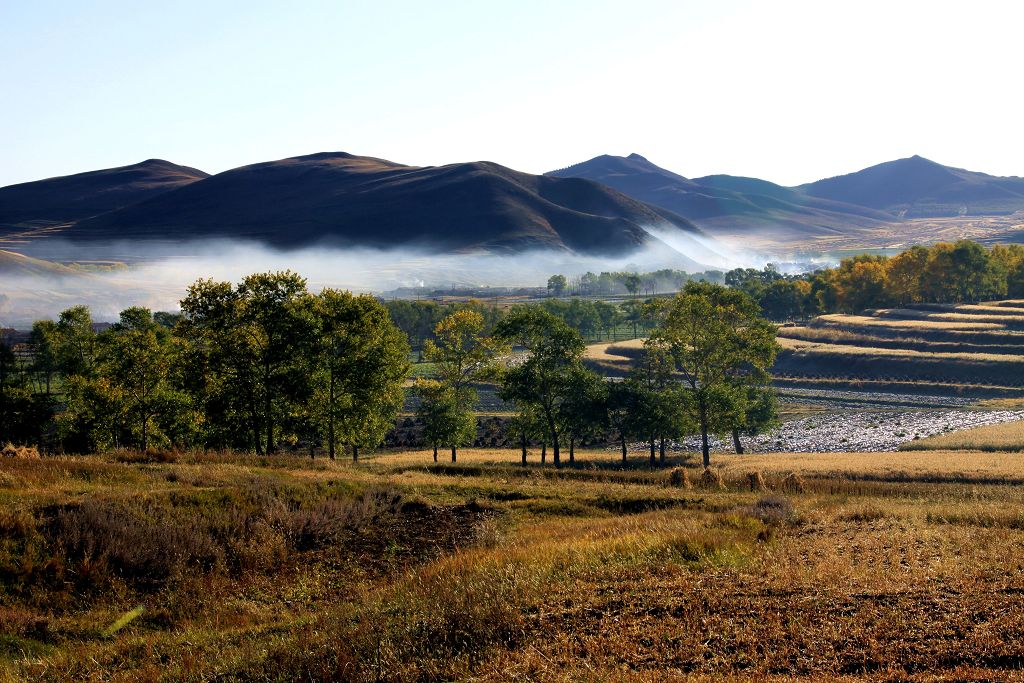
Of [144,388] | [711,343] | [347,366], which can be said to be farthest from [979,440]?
[144,388]

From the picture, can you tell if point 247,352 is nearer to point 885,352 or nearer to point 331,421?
point 331,421

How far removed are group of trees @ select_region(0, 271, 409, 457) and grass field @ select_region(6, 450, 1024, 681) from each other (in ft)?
74.1

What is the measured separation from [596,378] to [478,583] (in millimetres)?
57637

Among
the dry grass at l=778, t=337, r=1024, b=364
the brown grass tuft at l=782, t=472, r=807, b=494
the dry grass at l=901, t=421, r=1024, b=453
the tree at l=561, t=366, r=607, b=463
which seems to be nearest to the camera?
the brown grass tuft at l=782, t=472, r=807, b=494

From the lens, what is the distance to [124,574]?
19.7 meters

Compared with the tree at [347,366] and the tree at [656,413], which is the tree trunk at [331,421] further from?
the tree at [656,413]

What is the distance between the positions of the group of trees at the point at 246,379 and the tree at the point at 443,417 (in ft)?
17.5

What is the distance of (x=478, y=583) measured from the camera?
15.7 m

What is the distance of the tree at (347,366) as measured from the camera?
55781mm

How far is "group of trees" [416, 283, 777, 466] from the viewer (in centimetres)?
6888

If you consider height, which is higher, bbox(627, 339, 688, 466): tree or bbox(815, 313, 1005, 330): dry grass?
bbox(815, 313, 1005, 330): dry grass

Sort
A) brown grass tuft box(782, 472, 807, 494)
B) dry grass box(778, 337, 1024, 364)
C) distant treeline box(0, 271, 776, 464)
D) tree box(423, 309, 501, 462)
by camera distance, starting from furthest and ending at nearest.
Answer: dry grass box(778, 337, 1024, 364) < tree box(423, 309, 501, 462) < distant treeline box(0, 271, 776, 464) < brown grass tuft box(782, 472, 807, 494)

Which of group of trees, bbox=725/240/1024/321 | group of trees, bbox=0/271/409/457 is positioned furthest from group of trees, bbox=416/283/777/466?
group of trees, bbox=725/240/1024/321

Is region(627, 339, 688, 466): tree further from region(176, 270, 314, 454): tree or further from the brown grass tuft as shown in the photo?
region(176, 270, 314, 454): tree
